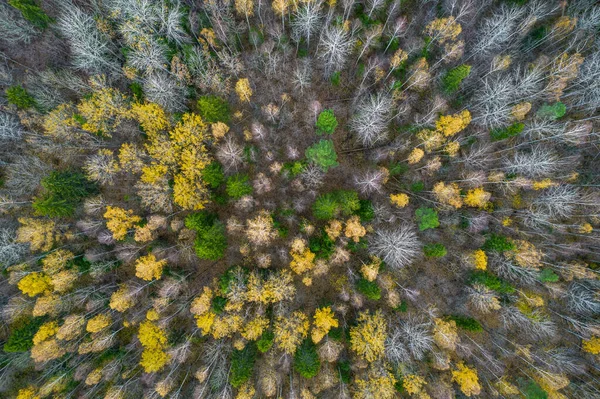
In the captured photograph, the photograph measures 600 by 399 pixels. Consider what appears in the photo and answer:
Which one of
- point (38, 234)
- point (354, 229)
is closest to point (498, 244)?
point (354, 229)

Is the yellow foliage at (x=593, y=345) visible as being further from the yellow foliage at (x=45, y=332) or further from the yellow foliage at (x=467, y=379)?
the yellow foliage at (x=45, y=332)

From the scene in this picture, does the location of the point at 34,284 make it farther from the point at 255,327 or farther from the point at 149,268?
the point at 255,327

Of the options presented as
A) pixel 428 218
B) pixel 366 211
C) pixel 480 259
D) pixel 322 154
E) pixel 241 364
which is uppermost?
pixel 322 154

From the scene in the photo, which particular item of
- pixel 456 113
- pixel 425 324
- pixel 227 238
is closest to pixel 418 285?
pixel 425 324

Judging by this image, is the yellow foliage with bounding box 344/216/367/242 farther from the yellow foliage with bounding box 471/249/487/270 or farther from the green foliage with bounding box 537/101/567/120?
the green foliage with bounding box 537/101/567/120

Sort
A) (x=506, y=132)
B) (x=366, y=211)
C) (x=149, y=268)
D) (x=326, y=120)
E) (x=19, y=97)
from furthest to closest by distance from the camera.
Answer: (x=506, y=132), (x=19, y=97), (x=366, y=211), (x=149, y=268), (x=326, y=120)

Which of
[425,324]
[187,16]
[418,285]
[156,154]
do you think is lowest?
[425,324]

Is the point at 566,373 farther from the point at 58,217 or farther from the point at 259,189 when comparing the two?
the point at 58,217

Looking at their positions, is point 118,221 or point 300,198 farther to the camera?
point 300,198
